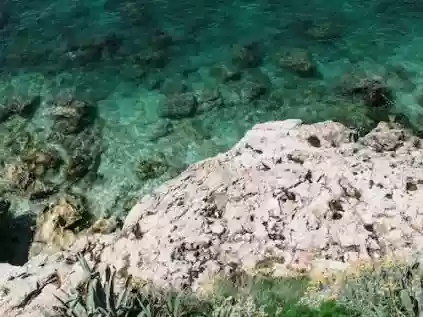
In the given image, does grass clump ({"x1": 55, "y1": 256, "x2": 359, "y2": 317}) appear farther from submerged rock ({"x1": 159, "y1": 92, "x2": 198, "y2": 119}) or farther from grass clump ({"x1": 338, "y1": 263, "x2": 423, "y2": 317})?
submerged rock ({"x1": 159, "y1": 92, "x2": 198, "y2": 119})

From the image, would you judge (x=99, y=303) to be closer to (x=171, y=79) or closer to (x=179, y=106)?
(x=179, y=106)

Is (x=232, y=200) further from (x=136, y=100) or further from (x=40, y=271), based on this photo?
(x=136, y=100)

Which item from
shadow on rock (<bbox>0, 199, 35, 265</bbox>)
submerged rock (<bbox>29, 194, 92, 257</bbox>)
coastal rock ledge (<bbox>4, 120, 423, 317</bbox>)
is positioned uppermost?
coastal rock ledge (<bbox>4, 120, 423, 317</bbox>)

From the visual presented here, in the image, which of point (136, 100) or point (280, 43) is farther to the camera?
point (280, 43)

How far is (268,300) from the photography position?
32.4ft

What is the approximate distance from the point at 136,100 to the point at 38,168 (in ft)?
17.8

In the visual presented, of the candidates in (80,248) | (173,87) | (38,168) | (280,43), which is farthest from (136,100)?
(80,248)

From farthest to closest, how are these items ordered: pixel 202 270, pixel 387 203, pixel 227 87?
pixel 227 87 < pixel 387 203 < pixel 202 270

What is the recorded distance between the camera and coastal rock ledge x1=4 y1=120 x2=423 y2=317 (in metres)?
11.2

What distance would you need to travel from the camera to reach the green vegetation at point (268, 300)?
8961mm

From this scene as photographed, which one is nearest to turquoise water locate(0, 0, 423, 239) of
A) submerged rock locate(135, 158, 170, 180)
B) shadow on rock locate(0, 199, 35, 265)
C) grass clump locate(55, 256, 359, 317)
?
submerged rock locate(135, 158, 170, 180)

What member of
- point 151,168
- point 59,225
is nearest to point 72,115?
point 151,168

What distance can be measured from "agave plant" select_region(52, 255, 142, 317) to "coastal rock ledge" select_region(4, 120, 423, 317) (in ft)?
4.32

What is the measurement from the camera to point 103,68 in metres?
24.9
